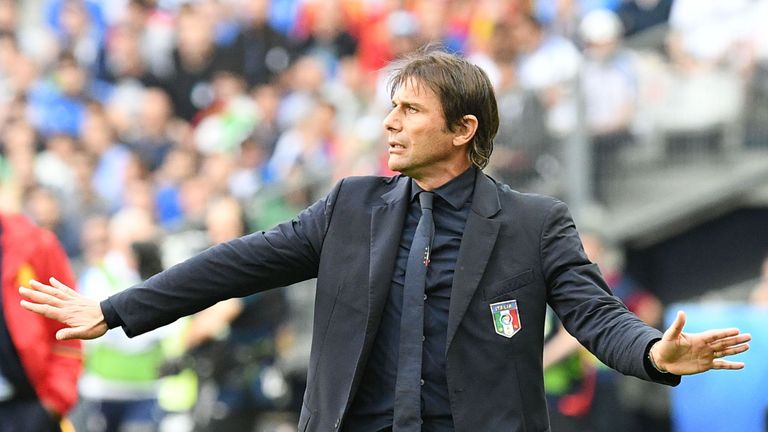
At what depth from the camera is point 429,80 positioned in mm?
4543

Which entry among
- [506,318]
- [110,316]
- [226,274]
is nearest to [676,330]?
[506,318]

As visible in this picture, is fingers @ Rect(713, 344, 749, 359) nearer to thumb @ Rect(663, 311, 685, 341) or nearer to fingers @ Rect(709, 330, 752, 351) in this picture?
fingers @ Rect(709, 330, 752, 351)

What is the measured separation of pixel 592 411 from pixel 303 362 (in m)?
3.69

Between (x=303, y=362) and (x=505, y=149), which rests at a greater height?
(x=505, y=149)

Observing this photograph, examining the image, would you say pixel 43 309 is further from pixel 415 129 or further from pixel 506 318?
pixel 506 318

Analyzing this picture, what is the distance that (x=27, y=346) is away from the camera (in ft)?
20.0

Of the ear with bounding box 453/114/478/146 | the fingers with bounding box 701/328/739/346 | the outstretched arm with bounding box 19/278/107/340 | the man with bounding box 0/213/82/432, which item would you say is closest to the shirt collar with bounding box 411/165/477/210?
the ear with bounding box 453/114/478/146

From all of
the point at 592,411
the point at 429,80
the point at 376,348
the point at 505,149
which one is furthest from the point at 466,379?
the point at 505,149

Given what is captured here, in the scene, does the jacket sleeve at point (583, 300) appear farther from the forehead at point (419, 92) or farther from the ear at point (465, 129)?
the forehead at point (419, 92)

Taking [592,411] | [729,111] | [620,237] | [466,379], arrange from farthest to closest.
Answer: [620,237]
[729,111]
[592,411]
[466,379]

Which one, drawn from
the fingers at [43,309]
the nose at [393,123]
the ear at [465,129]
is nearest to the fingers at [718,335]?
the ear at [465,129]

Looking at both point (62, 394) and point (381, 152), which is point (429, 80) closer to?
point (62, 394)

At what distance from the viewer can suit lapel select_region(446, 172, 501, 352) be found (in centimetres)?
433

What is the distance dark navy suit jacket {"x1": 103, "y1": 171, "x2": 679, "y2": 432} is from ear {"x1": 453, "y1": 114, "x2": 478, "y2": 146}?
13cm
